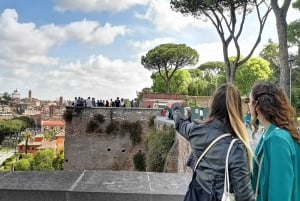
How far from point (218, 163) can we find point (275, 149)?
0.97ft

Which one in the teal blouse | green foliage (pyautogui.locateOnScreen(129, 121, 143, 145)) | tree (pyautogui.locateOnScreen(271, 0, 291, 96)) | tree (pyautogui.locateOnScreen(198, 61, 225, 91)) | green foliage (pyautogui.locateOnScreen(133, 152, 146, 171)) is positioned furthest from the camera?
tree (pyautogui.locateOnScreen(198, 61, 225, 91))

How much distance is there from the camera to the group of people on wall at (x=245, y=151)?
174 cm

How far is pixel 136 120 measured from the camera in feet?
78.5

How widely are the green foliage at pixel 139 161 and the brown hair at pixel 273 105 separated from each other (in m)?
21.9

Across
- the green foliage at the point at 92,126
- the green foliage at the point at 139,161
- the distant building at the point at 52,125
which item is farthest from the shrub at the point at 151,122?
the distant building at the point at 52,125

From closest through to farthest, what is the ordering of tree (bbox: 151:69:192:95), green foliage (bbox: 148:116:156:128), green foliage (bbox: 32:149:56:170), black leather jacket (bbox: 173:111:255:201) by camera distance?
black leather jacket (bbox: 173:111:255:201) < green foliage (bbox: 148:116:156:128) < green foliage (bbox: 32:149:56:170) < tree (bbox: 151:69:192:95)

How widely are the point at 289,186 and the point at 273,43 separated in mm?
45169

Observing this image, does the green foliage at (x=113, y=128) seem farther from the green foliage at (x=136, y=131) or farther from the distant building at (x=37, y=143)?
the distant building at (x=37, y=143)

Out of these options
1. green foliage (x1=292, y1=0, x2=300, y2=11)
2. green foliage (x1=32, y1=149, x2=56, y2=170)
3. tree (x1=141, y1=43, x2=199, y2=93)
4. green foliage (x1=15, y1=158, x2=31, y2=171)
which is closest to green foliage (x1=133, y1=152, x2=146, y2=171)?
green foliage (x1=292, y1=0, x2=300, y2=11)

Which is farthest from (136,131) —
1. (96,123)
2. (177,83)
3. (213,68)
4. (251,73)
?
(213,68)

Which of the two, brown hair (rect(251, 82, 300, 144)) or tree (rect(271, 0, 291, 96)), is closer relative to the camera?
brown hair (rect(251, 82, 300, 144))

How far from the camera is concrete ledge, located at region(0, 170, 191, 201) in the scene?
2562mm

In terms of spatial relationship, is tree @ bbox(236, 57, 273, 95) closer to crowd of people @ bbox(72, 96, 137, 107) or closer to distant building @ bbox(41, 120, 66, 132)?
crowd of people @ bbox(72, 96, 137, 107)

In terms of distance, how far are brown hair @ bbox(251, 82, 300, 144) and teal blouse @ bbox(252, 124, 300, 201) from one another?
7 cm
